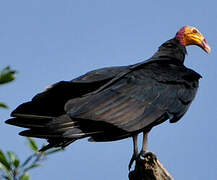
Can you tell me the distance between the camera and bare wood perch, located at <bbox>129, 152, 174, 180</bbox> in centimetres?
405

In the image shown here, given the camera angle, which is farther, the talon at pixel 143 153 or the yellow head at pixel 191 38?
the yellow head at pixel 191 38

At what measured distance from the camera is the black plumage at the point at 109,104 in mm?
4406

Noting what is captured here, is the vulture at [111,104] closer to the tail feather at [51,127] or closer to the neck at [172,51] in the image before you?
the tail feather at [51,127]

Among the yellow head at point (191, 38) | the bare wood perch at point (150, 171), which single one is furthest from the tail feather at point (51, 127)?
the yellow head at point (191, 38)

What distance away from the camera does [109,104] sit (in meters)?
4.73

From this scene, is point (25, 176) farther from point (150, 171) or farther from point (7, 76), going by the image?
point (150, 171)

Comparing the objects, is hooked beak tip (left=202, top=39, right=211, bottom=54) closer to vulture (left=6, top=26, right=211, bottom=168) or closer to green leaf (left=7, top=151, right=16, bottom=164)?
vulture (left=6, top=26, right=211, bottom=168)

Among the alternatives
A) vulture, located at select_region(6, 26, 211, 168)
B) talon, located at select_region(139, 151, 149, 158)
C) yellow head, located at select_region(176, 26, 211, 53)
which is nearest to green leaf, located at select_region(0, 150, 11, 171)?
vulture, located at select_region(6, 26, 211, 168)

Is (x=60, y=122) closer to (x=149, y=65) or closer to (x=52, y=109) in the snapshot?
(x=52, y=109)

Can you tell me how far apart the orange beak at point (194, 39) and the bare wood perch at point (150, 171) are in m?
3.20

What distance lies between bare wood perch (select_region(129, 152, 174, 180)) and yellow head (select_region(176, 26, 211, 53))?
314 cm

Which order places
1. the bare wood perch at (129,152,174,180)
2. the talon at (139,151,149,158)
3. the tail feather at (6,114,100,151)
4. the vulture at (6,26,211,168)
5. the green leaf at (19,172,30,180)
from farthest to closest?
the talon at (139,151,149,158)
the vulture at (6,26,211,168)
the tail feather at (6,114,100,151)
the bare wood perch at (129,152,174,180)
the green leaf at (19,172,30,180)

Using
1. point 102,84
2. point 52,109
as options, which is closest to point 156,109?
point 102,84

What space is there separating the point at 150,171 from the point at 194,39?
363 cm
